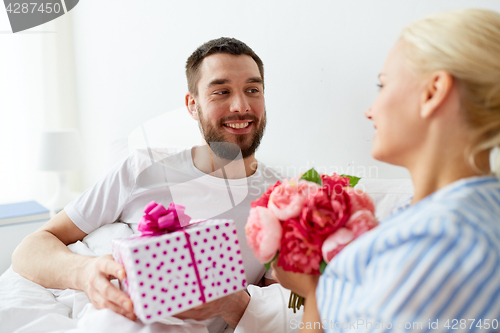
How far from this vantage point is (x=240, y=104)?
1344 mm

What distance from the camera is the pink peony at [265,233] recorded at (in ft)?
2.30

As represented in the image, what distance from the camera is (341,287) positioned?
62cm

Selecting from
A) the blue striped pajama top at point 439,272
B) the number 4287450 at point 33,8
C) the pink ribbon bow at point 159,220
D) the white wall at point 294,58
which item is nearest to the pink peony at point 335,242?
the blue striped pajama top at point 439,272

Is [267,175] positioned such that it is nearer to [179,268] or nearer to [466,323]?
[179,268]

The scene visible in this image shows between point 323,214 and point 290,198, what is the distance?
7 cm

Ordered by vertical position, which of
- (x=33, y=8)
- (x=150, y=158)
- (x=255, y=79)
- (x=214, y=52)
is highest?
(x=33, y=8)

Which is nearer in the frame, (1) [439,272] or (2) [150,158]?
(1) [439,272]

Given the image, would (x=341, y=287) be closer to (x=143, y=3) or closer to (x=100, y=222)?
(x=100, y=222)

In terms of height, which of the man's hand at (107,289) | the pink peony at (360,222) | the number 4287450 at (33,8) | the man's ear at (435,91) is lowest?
the man's hand at (107,289)

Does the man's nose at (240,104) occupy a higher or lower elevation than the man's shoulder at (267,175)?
higher

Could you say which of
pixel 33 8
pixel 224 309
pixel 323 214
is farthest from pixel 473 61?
pixel 33 8

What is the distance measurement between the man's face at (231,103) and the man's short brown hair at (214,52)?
2cm

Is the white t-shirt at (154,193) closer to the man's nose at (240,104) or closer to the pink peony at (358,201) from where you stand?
the man's nose at (240,104)

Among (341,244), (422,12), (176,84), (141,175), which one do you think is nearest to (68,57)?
(176,84)
